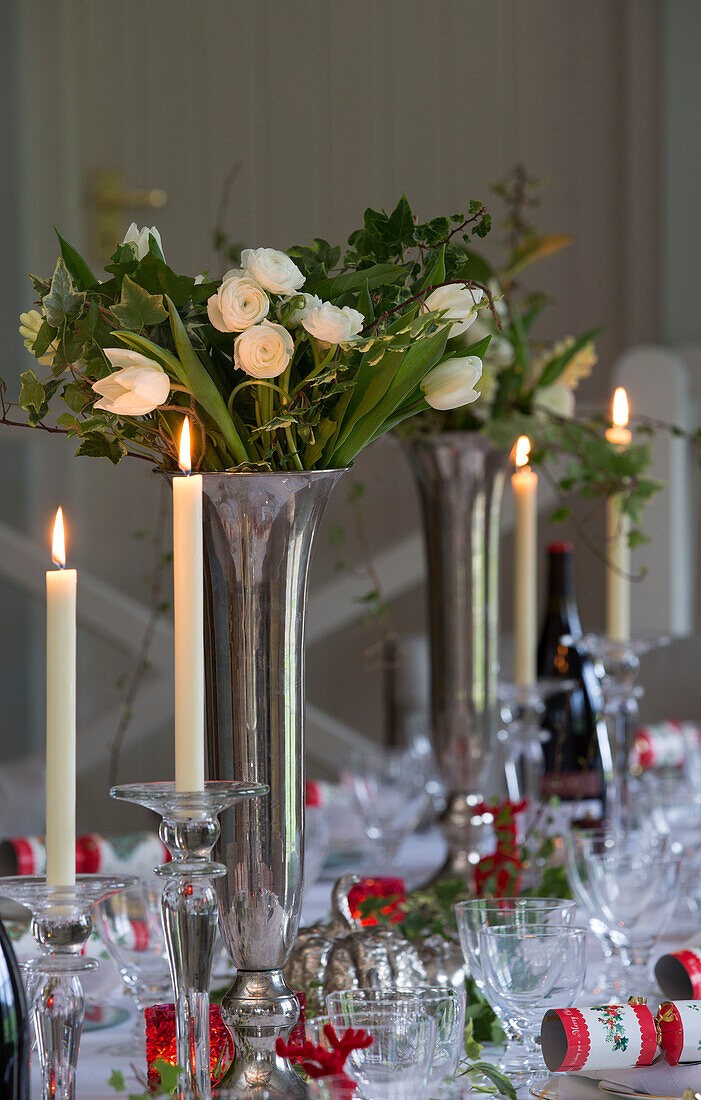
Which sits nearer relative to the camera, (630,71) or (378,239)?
(378,239)

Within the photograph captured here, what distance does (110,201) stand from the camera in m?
3.58

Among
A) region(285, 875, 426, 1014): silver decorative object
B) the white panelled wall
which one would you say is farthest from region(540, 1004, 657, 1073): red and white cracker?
the white panelled wall

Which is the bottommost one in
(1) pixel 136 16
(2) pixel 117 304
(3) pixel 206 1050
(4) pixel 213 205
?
(3) pixel 206 1050

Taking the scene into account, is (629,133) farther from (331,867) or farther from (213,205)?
(331,867)

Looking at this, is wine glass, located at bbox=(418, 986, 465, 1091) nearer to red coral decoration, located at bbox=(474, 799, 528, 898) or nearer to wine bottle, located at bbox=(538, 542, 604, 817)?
red coral decoration, located at bbox=(474, 799, 528, 898)

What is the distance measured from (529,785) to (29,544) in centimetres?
154

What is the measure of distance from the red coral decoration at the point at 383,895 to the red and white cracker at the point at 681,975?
0.21 m

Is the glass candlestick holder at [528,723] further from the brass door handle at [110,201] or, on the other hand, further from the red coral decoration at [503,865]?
the brass door handle at [110,201]

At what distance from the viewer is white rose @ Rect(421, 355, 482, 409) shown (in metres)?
0.68

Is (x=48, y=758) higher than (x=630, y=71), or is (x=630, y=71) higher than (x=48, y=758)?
(x=630, y=71)

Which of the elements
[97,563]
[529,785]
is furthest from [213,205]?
[529,785]

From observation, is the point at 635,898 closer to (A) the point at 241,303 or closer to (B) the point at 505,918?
(B) the point at 505,918

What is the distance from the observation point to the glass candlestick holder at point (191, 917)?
1.94 feet

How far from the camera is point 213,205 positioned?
3547 mm
